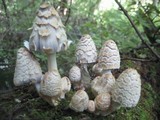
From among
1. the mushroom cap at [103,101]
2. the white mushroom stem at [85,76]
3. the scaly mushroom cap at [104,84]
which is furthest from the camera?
the white mushroom stem at [85,76]

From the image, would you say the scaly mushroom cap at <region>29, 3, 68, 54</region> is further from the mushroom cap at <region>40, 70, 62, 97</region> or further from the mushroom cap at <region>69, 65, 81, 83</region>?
the mushroom cap at <region>69, 65, 81, 83</region>

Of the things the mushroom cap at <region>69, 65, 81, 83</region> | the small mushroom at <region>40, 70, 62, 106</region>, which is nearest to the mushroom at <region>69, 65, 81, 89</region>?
the mushroom cap at <region>69, 65, 81, 83</region>

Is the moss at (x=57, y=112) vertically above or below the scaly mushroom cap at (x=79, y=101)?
below

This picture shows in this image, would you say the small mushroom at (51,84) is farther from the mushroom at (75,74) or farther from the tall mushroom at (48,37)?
the mushroom at (75,74)

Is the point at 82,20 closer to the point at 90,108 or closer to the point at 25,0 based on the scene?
the point at 25,0

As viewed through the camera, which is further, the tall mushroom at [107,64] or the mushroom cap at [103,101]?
the tall mushroom at [107,64]

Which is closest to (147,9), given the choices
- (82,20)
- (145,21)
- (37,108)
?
(145,21)

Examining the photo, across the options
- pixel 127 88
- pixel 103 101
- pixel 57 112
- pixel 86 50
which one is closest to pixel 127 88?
pixel 127 88

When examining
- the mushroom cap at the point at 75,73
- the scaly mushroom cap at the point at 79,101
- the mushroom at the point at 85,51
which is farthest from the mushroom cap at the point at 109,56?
the scaly mushroom cap at the point at 79,101
